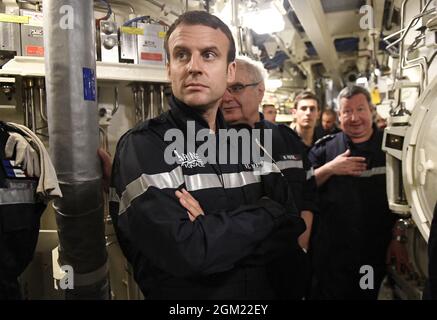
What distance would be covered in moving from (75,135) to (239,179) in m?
0.73

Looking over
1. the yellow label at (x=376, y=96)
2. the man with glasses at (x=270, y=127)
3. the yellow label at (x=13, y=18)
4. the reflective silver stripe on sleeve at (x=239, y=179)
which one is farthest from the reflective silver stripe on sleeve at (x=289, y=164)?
the yellow label at (x=376, y=96)

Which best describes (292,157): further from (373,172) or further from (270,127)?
(373,172)

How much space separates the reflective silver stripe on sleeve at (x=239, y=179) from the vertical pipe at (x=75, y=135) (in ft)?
2.08

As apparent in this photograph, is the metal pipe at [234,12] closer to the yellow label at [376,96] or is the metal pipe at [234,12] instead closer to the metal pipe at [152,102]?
the metal pipe at [152,102]

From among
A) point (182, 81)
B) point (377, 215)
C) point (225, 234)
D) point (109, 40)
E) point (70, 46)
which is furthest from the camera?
point (377, 215)

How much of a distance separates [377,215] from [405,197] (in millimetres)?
575

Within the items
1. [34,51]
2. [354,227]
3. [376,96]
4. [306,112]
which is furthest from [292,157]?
[376,96]

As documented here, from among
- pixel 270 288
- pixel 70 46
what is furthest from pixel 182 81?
pixel 270 288

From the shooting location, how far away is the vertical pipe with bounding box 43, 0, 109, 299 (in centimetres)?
141

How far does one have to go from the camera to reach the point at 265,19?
2463 mm

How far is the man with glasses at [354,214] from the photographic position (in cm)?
230

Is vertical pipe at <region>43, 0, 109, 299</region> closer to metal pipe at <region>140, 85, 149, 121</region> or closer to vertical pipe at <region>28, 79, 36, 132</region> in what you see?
vertical pipe at <region>28, 79, 36, 132</region>

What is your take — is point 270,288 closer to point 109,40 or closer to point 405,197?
point 405,197
